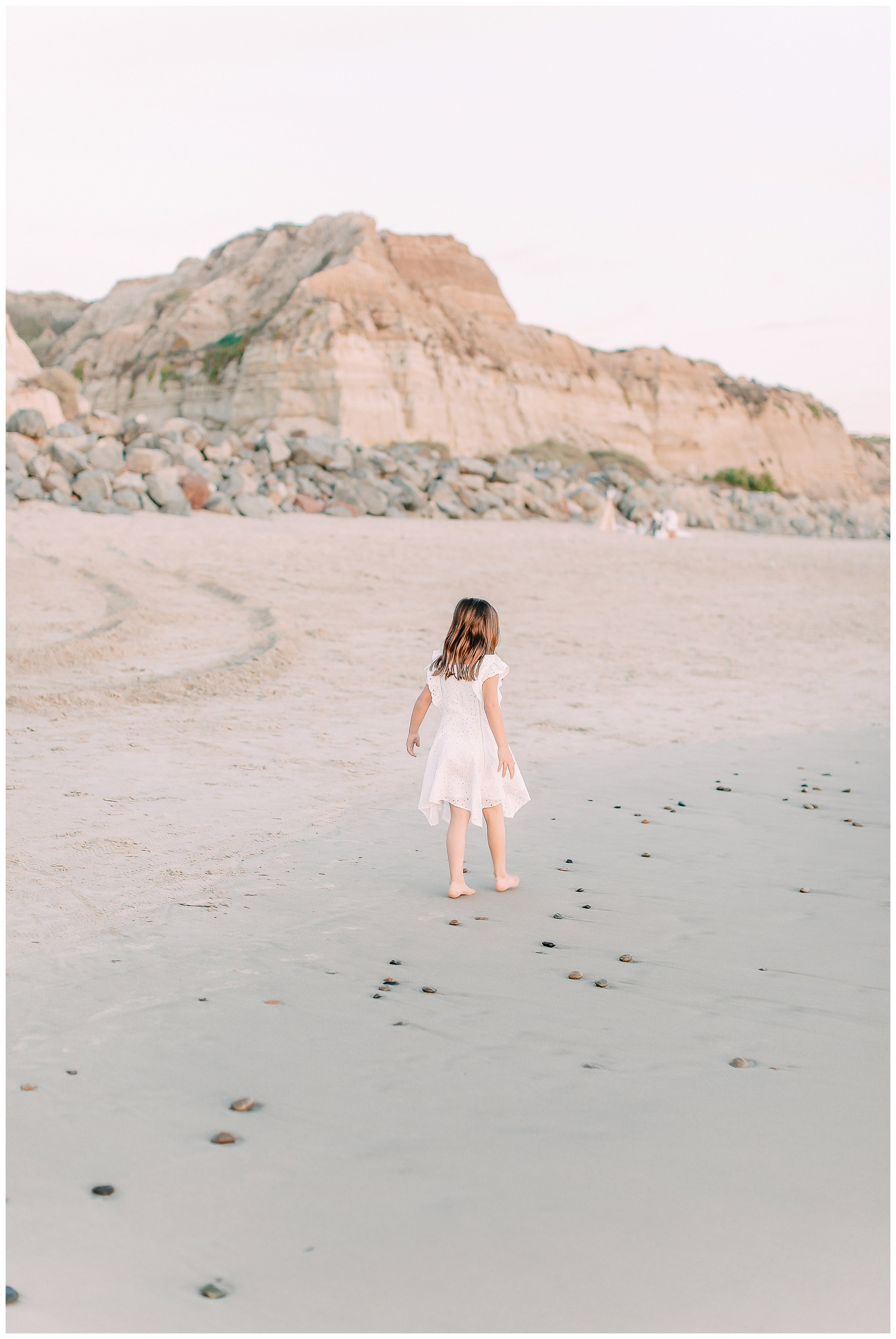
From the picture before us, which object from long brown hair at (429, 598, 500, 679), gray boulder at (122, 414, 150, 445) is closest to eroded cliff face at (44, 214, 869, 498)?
gray boulder at (122, 414, 150, 445)

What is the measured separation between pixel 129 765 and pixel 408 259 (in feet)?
119

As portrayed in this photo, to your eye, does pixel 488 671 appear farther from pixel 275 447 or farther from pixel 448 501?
pixel 275 447

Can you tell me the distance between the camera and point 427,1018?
10.6 feet

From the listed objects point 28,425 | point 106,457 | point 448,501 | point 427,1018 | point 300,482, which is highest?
point 28,425

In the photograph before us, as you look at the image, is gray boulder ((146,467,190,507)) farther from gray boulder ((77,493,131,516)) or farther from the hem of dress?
the hem of dress

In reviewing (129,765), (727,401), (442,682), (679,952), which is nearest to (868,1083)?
(679,952)

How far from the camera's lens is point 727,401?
49312mm

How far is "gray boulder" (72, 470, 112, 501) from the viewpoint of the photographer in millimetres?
16828

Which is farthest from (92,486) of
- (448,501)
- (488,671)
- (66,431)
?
(488,671)

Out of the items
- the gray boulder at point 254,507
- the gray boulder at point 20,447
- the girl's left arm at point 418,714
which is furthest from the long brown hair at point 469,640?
the gray boulder at point 20,447

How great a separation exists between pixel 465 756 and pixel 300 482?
1766 cm

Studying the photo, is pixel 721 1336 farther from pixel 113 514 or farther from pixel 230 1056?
pixel 113 514

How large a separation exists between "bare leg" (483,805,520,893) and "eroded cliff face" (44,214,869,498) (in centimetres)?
2926

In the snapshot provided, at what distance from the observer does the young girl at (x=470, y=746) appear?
Answer: 4.45m
